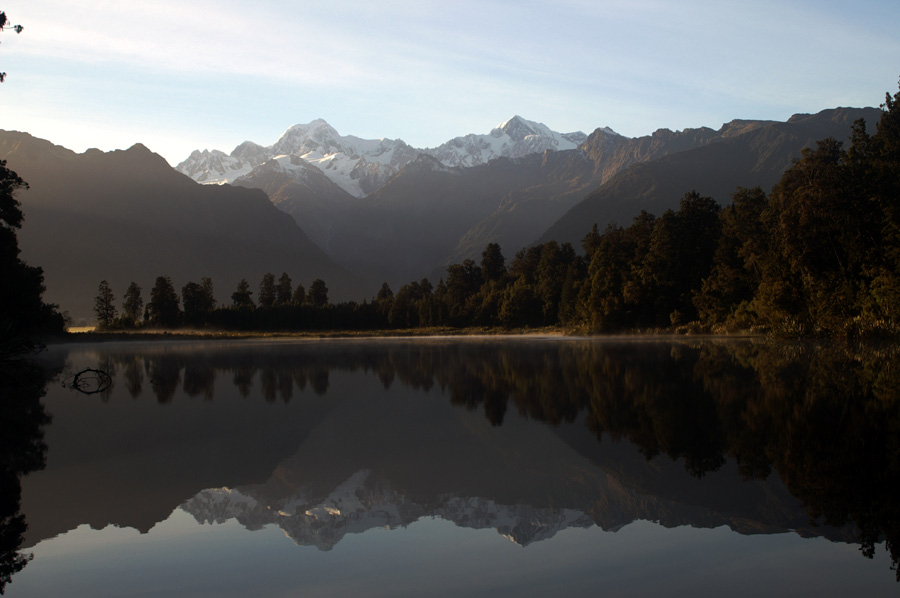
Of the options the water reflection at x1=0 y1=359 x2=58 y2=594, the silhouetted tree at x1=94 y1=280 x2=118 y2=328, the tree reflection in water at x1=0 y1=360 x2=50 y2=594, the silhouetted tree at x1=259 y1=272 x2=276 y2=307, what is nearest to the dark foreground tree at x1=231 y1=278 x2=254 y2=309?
the silhouetted tree at x1=259 y1=272 x2=276 y2=307

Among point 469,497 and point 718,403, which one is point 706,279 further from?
point 469,497

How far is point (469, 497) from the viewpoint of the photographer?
430 inches

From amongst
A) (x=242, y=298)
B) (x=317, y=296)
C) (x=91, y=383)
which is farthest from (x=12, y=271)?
(x=317, y=296)

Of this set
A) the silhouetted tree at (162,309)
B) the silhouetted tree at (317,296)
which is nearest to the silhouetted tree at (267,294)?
the silhouetted tree at (317,296)

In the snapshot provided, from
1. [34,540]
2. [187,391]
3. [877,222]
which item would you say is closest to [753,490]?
[34,540]

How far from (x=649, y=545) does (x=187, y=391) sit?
23183 mm

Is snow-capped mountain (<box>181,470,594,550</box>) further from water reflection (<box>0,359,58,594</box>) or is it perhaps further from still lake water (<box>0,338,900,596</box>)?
water reflection (<box>0,359,58,594</box>)

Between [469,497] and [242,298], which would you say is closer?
[469,497]

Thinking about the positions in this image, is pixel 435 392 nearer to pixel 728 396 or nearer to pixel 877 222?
pixel 728 396

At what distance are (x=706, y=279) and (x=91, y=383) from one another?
74049 millimetres

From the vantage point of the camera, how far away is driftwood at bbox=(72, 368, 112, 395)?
95.7 feet

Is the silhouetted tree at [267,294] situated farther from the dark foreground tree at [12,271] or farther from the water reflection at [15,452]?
the water reflection at [15,452]

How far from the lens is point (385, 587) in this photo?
7.60m

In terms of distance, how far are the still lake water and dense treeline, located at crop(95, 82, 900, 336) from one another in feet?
127
